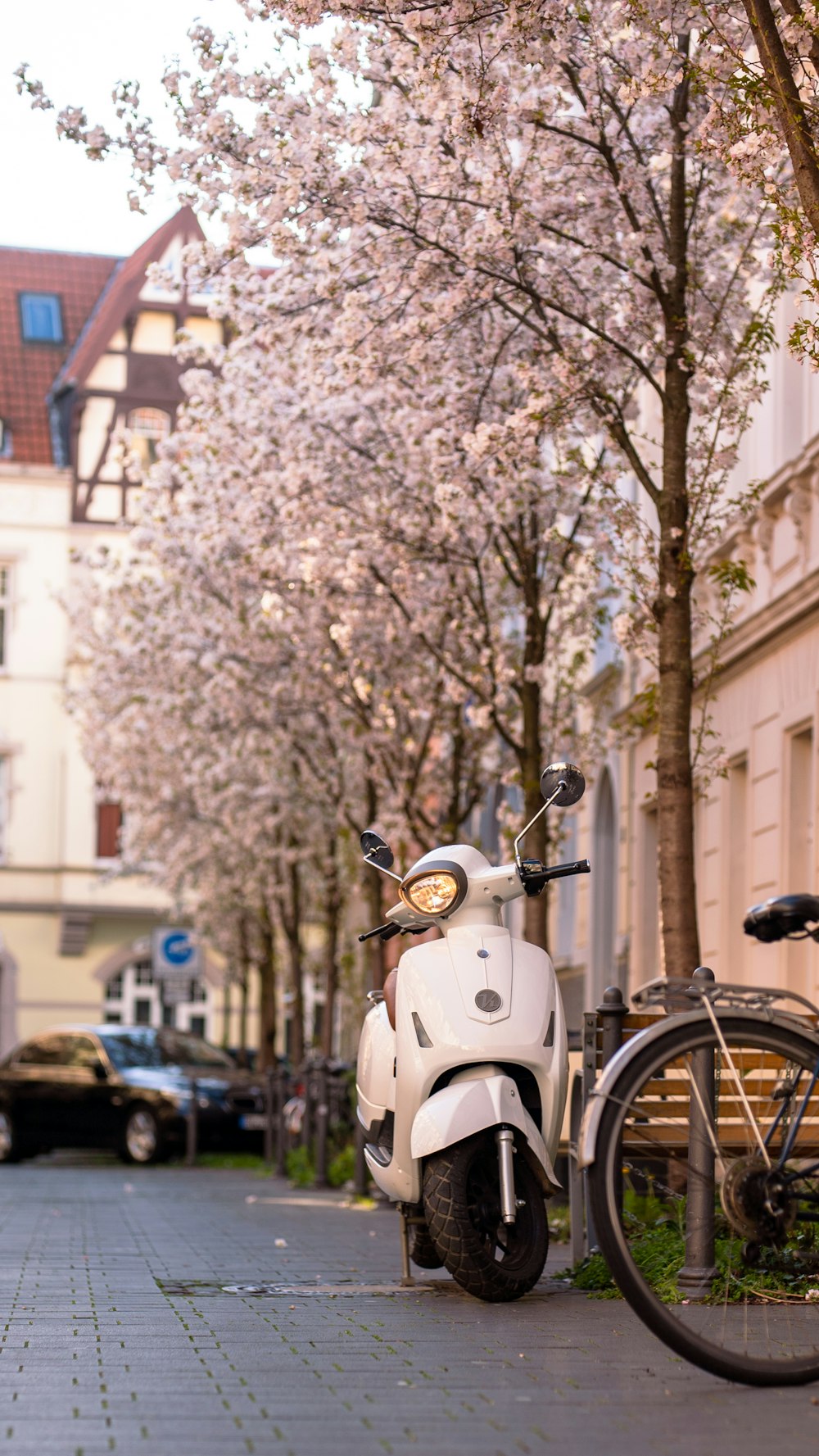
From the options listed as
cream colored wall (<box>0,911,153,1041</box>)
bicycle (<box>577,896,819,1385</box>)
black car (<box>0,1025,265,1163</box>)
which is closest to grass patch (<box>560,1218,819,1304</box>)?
bicycle (<box>577,896,819,1385</box>)

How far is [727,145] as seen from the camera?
7746mm

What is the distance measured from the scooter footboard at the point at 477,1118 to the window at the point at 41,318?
47272 millimetres

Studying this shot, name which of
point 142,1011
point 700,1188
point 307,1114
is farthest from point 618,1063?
point 142,1011

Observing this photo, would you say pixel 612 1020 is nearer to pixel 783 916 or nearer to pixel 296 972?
pixel 783 916

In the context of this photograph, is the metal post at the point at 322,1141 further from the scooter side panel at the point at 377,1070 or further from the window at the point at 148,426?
the window at the point at 148,426

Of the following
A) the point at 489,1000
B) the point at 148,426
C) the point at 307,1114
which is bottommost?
→ the point at 307,1114

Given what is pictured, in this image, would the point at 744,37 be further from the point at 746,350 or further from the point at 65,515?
the point at 65,515

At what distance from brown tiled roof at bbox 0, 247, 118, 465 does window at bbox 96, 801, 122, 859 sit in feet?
26.7

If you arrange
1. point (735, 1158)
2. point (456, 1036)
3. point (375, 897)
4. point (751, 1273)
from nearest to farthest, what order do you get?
1. point (735, 1158)
2. point (751, 1273)
3. point (456, 1036)
4. point (375, 897)

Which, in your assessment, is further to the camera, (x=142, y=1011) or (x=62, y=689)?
(x=142, y=1011)

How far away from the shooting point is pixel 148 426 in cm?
4934

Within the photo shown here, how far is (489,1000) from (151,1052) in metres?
19.5

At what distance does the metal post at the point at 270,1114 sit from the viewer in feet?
74.4

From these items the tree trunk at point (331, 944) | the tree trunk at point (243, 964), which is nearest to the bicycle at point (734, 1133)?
the tree trunk at point (331, 944)
